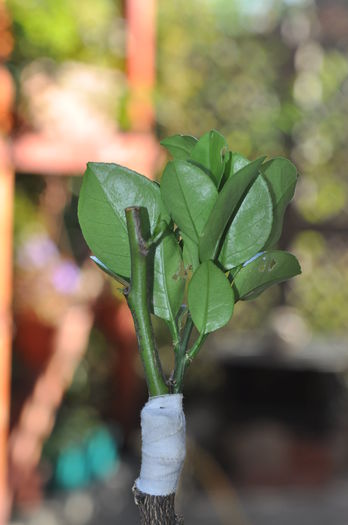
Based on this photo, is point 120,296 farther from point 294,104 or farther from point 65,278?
point 294,104

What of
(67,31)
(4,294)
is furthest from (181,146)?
(67,31)

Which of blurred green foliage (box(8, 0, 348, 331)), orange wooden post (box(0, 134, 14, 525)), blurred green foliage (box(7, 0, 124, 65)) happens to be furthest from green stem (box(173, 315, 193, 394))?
blurred green foliage (box(8, 0, 348, 331))

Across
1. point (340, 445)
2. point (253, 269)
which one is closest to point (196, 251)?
point (253, 269)

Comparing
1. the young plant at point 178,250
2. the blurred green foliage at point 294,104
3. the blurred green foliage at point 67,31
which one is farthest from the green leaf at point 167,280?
the blurred green foliage at point 294,104

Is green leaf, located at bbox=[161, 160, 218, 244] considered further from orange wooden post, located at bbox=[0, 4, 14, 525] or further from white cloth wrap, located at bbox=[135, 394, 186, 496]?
orange wooden post, located at bbox=[0, 4, 14, 525]

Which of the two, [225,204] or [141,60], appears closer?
[225,204]

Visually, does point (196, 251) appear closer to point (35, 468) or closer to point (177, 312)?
point (177, 312)
